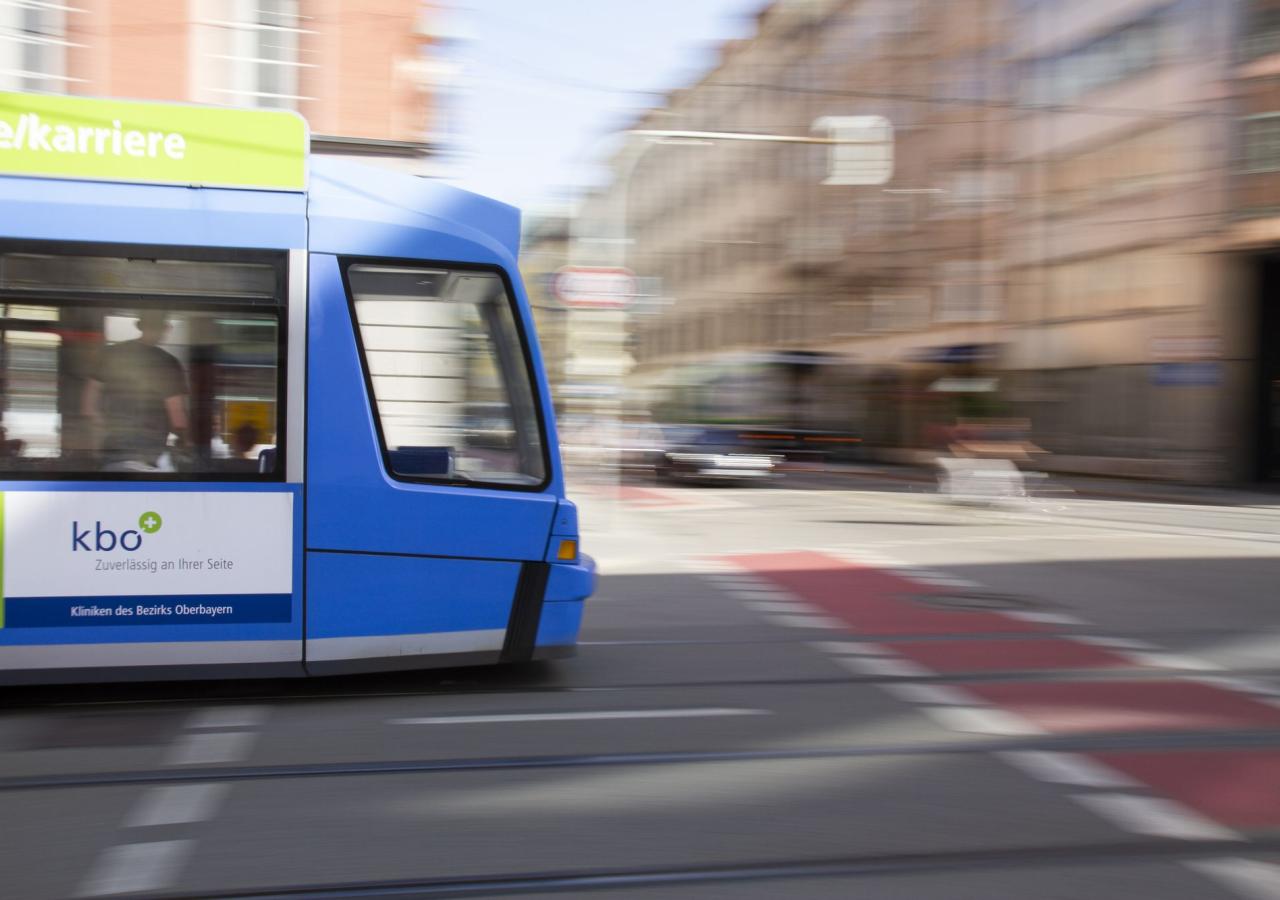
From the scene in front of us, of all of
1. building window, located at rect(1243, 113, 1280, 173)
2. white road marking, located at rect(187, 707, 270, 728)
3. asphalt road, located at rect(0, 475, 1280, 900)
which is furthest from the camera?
building window, located at rect(1243, 113, 1280, 173)

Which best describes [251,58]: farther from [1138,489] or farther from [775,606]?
[1138,489]

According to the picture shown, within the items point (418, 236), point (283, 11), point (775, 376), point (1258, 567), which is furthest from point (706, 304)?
point (418, 236)

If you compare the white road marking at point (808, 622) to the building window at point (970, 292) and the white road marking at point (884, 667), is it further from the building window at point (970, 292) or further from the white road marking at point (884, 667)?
the building window at point (970, 292)

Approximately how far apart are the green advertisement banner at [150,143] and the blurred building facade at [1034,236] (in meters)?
10.1

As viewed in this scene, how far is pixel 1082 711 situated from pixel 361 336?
13.0 feet

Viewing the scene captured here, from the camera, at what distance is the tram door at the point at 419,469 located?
20.5 ft

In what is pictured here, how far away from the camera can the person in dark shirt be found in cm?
602

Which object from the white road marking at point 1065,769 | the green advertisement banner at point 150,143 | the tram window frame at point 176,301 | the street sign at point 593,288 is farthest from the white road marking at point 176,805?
the street sign at point 593,288

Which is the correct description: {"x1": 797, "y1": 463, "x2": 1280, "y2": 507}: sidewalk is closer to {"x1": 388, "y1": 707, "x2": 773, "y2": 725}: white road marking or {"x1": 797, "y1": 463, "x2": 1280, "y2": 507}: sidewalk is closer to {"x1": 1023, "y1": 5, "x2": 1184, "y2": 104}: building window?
{"x1": 1023, "y1": 5, "x2": 1184, "y2": 104}: building window

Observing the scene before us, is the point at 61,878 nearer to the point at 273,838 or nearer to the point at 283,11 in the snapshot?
the point at 273,838

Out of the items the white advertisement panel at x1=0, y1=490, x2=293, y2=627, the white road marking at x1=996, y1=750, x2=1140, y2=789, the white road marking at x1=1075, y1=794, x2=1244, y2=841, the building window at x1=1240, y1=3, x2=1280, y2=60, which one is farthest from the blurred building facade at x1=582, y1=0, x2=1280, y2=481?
the white road marking at x1=1075, y1=794, x2=1244, y2=841

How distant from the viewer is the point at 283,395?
6.21 meters

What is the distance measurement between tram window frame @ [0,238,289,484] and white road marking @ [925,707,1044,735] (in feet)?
11.0

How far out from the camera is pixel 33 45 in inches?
658
